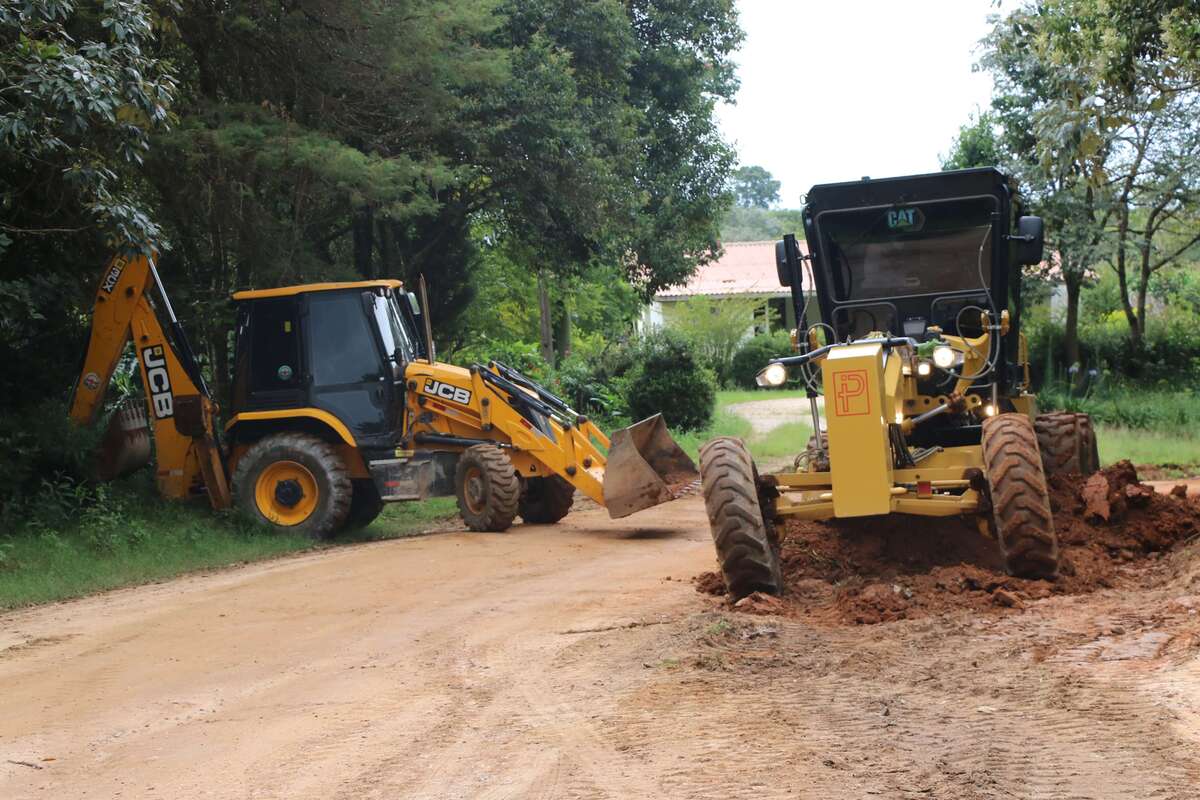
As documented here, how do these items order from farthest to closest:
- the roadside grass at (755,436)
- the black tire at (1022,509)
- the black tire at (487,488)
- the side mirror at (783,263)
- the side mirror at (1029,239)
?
the roadside grass at (755,436), the black tire at (487,488), the side mirror at (783,263), the side mirror at (1029,239), the black tire at (1022,509)

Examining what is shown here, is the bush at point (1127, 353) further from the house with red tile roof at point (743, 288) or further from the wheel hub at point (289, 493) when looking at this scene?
the wheel hub at point (289, 493)

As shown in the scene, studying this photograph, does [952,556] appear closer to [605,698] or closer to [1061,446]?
[1061,446]

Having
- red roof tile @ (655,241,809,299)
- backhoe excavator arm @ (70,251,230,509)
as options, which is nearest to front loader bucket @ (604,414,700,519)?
backhoe excavator arm @ (70,251,230,509)

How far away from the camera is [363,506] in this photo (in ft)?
54.4

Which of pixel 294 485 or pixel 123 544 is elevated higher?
pixel 294 485

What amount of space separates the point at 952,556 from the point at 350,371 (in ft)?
25.3

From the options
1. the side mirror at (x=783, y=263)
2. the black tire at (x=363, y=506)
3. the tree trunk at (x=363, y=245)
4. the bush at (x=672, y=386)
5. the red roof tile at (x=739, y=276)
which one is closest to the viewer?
the side mirror at (x=783, y=263)

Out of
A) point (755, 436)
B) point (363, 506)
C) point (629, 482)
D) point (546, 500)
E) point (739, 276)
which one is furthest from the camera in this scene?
point (739, 276)

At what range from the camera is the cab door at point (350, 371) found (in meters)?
15.3

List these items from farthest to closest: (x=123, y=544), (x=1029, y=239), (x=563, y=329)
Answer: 1. (x=563, y=329)
2. (x=123, y=544)
3. (x=1029, y=239)

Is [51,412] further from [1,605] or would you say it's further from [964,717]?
[964,717]

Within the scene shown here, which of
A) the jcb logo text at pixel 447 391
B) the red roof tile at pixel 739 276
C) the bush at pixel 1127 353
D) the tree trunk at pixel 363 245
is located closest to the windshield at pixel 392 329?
the jcb logo text at pixel 447 391

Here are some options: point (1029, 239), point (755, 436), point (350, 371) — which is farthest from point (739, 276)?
point (1029, 239)

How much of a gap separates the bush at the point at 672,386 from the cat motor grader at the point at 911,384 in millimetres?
13892
